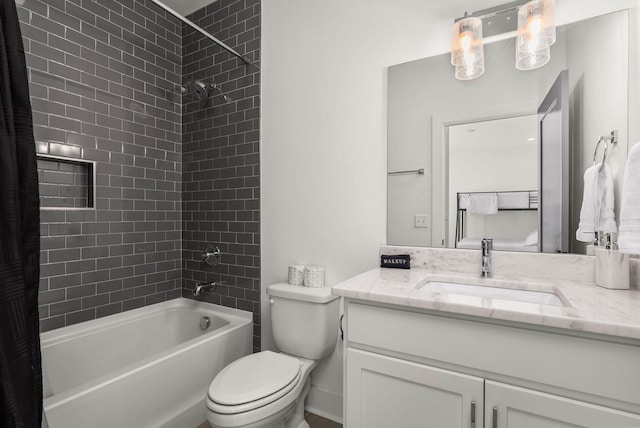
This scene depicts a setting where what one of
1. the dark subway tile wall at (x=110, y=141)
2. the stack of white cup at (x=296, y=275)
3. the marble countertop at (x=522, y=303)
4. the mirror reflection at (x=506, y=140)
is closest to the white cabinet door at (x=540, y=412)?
the marble countertop at (x=522, y=303)

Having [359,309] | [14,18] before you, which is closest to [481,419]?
[359,309]

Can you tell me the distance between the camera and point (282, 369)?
1.53 m

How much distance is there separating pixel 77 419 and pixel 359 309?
3.84 feet

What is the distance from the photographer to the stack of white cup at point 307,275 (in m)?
1.84

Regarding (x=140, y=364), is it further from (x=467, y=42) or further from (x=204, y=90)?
(x=467, y=42)

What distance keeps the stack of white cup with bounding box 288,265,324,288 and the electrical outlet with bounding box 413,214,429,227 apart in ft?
1.91

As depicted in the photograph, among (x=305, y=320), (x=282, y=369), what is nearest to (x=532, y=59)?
(x=305, y=320)

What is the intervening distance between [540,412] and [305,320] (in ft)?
3.53

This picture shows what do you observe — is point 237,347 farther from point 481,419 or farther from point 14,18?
point 14,18

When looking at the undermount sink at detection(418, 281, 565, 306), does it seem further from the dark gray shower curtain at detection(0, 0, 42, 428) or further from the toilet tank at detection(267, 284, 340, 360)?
the dark gray shower curtain at detection(0, 0, 42, 428)

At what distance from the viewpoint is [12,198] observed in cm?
100

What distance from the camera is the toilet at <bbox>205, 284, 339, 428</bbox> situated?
129cm

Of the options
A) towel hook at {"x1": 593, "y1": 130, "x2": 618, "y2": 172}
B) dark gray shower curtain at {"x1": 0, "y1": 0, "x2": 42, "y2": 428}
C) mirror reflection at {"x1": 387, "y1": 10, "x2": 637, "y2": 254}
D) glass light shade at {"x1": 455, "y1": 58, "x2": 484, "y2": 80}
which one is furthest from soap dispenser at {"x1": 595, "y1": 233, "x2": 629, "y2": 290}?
dark gray shower curtain at {"x1": 0, "y1": 0, "x2": 42, "y2": 428}

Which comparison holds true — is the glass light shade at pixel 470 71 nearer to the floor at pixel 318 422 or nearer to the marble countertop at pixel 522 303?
the marble countertop at pixel 522 303
